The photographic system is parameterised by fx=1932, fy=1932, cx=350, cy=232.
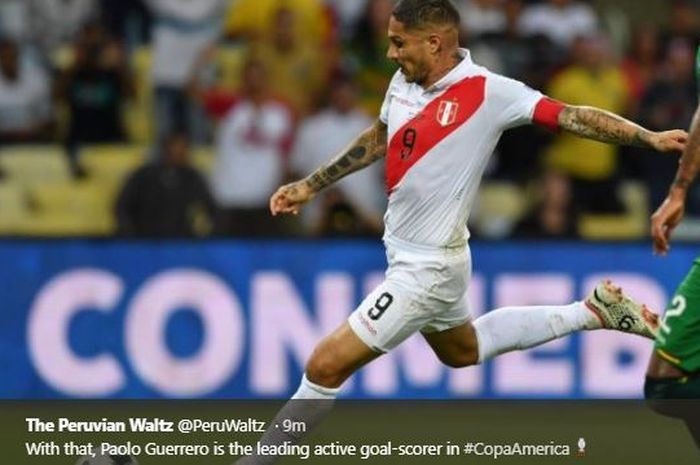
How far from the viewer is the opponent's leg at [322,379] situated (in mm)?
8570

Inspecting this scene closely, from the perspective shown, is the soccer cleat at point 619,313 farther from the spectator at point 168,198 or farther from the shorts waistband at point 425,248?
the spectator at point 168,198

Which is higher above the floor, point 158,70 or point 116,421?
point 158,70

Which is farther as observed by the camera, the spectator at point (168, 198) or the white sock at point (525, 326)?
the spectator at point (168, 198)

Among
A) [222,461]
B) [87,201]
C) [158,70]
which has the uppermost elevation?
[158,70]

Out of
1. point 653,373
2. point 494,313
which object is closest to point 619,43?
point 494,313

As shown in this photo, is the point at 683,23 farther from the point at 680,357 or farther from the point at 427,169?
the point at 680,357

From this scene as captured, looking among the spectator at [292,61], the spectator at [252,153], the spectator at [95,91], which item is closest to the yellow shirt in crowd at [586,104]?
the spectator at [292,61]

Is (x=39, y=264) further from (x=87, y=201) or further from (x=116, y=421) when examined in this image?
(x=116, y=421)

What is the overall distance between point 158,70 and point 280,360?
319 centimetres

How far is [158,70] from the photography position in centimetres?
1513

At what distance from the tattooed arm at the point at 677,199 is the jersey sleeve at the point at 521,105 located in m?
1.18

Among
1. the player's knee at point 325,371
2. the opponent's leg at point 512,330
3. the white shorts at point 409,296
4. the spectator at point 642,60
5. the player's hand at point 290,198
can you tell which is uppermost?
the spectator at point 642,60

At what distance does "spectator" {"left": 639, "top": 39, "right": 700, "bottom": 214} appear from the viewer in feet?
48.6

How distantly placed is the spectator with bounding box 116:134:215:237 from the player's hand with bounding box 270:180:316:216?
505cm
